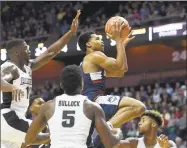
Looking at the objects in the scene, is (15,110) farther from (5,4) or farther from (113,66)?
(5,4)

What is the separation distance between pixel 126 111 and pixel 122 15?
1530 centimetres

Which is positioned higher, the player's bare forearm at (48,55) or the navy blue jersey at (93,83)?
the player's bare forearm at (48,55)

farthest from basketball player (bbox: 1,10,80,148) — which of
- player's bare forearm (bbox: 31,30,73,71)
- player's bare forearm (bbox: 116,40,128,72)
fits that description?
player's bare forearm (bbox: 116,40,128,72)

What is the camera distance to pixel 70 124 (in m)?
4.68

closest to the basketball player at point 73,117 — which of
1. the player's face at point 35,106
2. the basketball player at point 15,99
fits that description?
the basketball player at point 15,99

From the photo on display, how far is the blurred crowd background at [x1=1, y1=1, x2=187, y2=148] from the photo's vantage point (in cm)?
1600

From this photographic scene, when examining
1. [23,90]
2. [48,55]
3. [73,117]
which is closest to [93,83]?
[48,55]

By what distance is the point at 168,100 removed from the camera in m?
17.1

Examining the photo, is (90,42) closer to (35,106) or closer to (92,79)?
(92,79)

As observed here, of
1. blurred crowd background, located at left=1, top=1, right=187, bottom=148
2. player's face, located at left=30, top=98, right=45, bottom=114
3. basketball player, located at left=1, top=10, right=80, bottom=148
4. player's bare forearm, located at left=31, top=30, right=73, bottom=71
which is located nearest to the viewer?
basketball player, located at left=1, top=10, right=80, bottom=148

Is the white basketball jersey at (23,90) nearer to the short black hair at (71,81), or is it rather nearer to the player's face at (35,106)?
the short black hair at (71,81)

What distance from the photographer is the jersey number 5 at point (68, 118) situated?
4.68 m

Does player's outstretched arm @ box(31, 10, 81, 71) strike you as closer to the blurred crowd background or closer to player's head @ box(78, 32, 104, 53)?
player's head @ box(78, 32, 104, 53)


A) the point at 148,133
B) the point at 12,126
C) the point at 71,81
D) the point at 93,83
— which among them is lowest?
the point at 148,133
